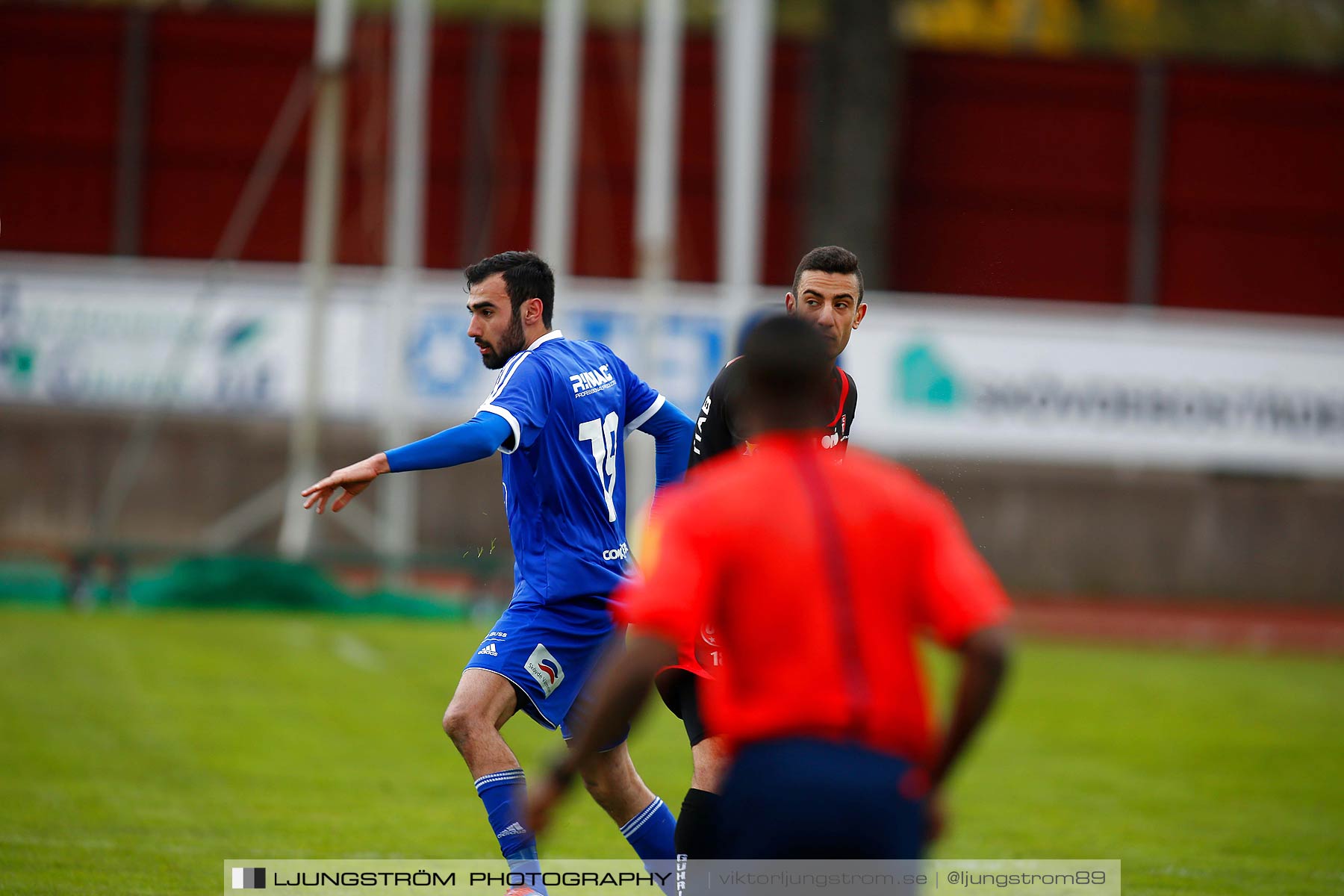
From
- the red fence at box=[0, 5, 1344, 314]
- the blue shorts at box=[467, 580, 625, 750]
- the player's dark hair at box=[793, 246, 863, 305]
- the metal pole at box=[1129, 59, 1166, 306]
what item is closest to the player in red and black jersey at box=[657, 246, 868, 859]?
the player's dark hair at box=[793, 246, 863, 305]

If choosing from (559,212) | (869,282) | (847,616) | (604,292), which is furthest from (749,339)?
(869,282)

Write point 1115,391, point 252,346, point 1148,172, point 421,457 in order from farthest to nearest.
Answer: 1. point 1148,172
2. point 1115,391
3. point 252,346
4. point 421,457

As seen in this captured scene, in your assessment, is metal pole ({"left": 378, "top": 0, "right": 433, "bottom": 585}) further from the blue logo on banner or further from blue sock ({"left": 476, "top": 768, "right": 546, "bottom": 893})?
blue sock ({"left": 476, "top": 768, "right": 546, "bottom": 893})

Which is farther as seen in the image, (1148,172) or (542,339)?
(1148,172)

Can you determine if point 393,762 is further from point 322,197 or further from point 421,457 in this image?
point 322,197

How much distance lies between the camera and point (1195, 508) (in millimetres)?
23156

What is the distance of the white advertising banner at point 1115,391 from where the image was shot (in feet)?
72.2

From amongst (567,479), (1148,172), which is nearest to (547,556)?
(567,479)

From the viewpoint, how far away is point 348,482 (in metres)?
4.79

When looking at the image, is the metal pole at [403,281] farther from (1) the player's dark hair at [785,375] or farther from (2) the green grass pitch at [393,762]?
(1) the player's dark hair at [785,375]

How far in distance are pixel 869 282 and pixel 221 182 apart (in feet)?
37.9

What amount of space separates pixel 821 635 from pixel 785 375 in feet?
1.93

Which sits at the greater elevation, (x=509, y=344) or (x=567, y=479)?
(x=509, y=344)

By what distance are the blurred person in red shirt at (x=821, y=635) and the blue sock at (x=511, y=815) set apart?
2521 mm
